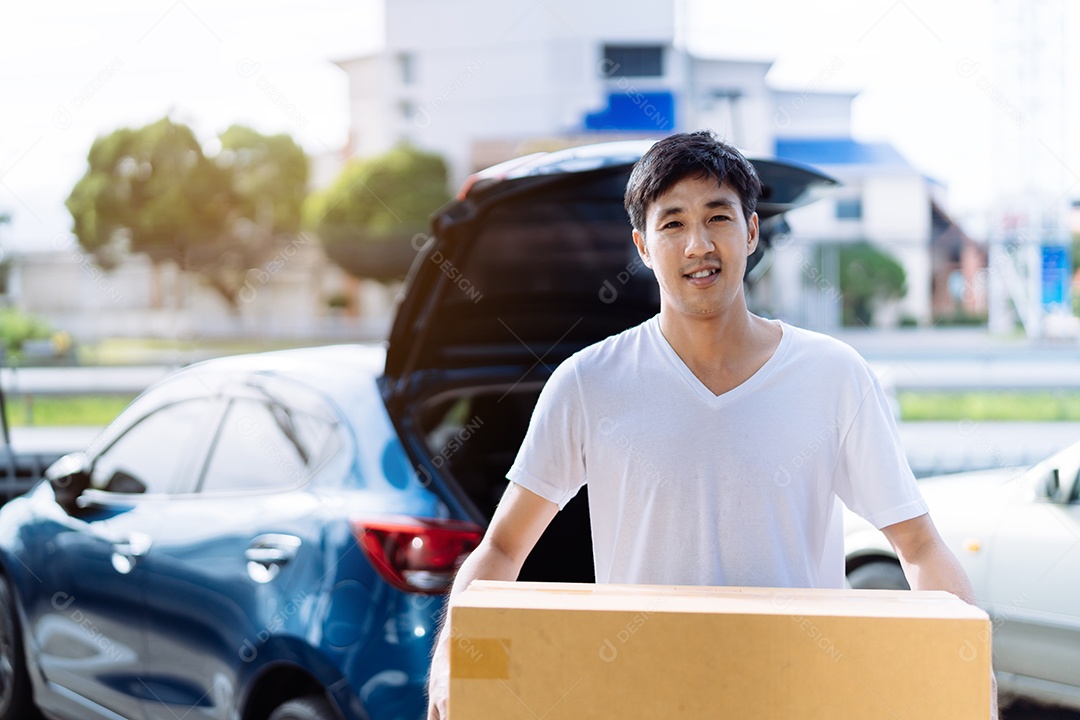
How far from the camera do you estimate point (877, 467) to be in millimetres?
1660

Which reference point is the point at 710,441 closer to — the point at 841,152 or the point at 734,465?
the point at 734,465

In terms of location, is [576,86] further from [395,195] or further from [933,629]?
[933,629]

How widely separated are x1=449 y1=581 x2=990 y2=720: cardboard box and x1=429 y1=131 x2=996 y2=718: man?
25cm

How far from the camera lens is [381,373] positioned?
10.00 feet

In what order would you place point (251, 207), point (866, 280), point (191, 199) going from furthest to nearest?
point (251, 207) → point (191, 199) → point (866, 280)

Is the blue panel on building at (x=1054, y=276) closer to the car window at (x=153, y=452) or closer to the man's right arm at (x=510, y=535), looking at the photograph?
the car window at (x=153, y=452)

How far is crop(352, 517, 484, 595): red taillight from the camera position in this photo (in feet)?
8.41

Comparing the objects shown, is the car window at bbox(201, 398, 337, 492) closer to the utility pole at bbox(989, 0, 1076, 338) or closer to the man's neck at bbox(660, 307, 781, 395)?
the man's neck at bbox(660, 307, 781, 395)

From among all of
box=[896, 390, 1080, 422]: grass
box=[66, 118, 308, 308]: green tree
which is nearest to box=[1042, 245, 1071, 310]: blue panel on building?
box=[896, 390, 1080, 422]: grass

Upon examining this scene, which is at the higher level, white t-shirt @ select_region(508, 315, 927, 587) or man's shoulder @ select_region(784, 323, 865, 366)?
man's shoulder @ select_region(784, 323, 865, 366)

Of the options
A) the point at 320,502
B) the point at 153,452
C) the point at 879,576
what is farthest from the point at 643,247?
the point at 879,576

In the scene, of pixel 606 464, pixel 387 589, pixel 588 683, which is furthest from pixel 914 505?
pixel 387 589

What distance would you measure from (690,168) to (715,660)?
0.76 metres

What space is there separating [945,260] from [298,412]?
2757 centimetres
